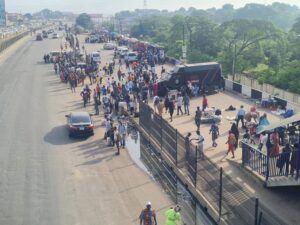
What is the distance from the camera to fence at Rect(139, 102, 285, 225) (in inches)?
551

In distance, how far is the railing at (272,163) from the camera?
15.6 m

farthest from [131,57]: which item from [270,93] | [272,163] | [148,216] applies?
[148,216]

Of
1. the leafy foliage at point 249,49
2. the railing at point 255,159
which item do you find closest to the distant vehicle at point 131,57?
the leafy foliage at point 249,49

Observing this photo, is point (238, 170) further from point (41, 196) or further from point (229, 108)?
point (229, 108)

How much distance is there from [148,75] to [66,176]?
22.3m

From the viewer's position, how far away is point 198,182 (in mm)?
17516

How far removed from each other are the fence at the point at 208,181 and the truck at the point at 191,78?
11257 mm

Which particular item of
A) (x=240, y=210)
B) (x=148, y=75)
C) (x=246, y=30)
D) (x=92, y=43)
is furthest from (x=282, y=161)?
(x=92, y=43)

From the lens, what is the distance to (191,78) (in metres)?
36.3

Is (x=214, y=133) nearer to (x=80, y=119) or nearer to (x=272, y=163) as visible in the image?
(x=272, y=163)

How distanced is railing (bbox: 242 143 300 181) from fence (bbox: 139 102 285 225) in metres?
1.82

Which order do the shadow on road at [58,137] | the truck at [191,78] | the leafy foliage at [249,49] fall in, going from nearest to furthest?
the shadow on road at [58,137] → the truck at [191,78] → the leafy foliage at [249,49]

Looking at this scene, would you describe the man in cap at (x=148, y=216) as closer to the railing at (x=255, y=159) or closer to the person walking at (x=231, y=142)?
the railing at (x=255, y=159)

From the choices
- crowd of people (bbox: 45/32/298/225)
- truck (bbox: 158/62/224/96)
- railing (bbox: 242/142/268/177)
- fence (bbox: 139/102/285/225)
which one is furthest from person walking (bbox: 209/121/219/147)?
truck (bbox: 158/62/224/96)
